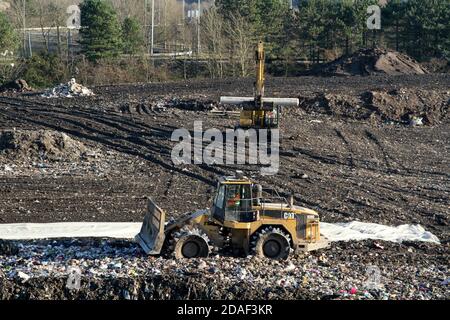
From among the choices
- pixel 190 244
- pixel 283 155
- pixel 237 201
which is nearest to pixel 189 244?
pixel 190 244

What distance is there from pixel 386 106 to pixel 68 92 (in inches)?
615

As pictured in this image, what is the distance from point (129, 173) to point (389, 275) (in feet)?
40.8

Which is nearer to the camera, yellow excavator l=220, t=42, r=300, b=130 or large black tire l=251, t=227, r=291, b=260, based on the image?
large black tire l=251, t=227, r=291, b=260

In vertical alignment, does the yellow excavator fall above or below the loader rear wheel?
above

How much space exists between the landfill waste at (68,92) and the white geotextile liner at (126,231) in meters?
21.9

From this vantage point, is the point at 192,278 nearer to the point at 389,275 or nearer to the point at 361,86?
the point at 389,275

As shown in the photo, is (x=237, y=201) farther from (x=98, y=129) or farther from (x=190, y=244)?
(x=98, y=129)

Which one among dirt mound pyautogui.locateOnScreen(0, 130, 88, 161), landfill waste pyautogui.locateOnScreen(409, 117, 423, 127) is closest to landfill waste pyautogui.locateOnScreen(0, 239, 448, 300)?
dirt mound pyautogui.locateOnScreen(0, 130, 88, 161)

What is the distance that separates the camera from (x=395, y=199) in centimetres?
2316

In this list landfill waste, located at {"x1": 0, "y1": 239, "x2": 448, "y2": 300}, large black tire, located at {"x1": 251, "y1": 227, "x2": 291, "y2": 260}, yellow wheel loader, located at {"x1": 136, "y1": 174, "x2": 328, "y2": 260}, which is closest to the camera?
landfill waste, located at {"x1": 0, "y1": 239, "x2": 448, "y2": 300}

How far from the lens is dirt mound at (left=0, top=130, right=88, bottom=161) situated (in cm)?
2692

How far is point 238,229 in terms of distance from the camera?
15.9 metres

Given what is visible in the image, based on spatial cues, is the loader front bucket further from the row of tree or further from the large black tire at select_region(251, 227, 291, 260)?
the row of tree

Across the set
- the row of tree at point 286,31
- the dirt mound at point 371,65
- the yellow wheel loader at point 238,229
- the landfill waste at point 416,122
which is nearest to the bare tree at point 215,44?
the row of tree at point 286,31
